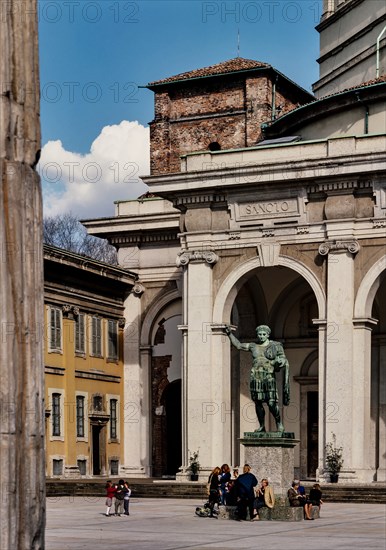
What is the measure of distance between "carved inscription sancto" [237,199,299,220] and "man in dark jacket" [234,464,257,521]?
15600 mm

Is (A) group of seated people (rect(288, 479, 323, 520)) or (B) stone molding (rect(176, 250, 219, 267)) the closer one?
(A) group of seated people (rect(288, 479, 323, 520))

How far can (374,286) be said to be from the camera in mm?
40344

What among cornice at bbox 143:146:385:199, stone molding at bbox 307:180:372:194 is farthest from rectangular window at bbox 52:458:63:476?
stone molding at bbox 307:180:372:194

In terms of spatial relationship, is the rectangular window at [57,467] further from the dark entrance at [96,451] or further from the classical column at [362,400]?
the classical column at [362,400]

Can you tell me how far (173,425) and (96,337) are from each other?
4.83 metres

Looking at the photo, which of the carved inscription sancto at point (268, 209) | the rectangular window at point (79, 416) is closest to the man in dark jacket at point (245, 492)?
the carved inscription sancto at point (268, 209)

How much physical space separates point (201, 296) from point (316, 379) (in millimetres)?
6472

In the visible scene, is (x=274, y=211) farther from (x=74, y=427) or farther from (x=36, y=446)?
(x=36, y=446)

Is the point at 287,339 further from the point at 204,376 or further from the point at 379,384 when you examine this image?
the point at 204,376

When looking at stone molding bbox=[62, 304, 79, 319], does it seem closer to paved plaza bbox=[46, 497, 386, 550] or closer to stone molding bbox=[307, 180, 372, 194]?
stone molding bbox=[307, 180, 372, 194]

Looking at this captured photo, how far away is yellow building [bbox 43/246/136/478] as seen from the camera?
45.0 metres

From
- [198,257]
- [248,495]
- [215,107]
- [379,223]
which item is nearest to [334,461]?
[379,223]

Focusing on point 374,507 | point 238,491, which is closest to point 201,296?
point 374,507

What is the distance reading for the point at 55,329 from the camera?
149 feet
